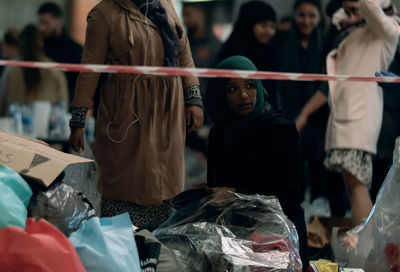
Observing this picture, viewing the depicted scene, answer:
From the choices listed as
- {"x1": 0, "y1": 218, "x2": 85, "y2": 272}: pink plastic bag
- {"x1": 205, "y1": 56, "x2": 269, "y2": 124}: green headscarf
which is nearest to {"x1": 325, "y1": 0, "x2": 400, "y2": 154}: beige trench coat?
{"x1": 205, "y1": 56, "x2": 269, "y2": 124}: green headscarf

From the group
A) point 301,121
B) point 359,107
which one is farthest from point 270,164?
point 301,121

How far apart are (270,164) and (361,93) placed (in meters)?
1.29

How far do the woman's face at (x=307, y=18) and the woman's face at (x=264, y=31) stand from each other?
0.69 meters

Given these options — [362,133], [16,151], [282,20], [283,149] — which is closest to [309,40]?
[282,20]

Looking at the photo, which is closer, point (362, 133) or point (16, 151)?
point (16, 151)

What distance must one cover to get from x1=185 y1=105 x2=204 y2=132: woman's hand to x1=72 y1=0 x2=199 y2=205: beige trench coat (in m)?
0.03

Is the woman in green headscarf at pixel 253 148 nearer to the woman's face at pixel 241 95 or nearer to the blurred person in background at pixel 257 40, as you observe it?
the woman's face at pixel 241 95

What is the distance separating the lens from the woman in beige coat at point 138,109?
3.07 metres

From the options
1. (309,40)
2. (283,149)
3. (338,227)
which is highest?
(309,40)

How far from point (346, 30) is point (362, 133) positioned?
666 millimetres

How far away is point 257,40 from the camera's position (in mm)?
3672

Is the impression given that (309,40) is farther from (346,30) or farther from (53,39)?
(53,39)

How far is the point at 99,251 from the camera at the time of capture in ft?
7.36

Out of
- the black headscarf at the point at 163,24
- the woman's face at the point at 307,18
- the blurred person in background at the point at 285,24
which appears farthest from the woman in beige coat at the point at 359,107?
the black headscarf at the point at 163,24
